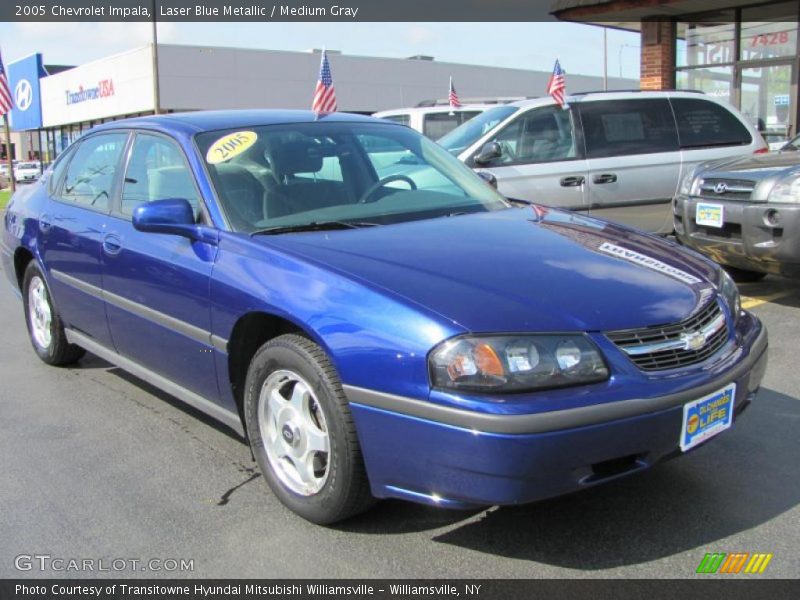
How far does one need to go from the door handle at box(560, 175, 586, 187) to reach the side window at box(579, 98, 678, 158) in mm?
277

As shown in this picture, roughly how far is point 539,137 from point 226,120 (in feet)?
15.2

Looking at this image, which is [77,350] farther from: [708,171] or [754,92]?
[754,92]

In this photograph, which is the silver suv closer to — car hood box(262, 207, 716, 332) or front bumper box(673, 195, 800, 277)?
front bumper box(673, 195, 800, 277)

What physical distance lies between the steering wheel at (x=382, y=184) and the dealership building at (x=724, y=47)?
9964mm

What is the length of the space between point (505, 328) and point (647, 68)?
12.8 meters

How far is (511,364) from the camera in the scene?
247 cm

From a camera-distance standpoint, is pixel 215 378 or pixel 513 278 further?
pixel 215 378

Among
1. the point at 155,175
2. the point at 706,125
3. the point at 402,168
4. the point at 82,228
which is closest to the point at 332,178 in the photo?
the point at 402,168

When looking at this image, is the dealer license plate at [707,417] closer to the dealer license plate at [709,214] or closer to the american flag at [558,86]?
the dealer license plate at [709,214]

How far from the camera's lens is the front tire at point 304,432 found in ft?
9.04

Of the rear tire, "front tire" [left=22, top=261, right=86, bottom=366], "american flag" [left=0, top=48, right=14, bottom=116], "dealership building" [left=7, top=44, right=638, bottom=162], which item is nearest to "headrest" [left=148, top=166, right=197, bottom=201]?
"front tire" [left=22, top=261, right=86, bottom=366]

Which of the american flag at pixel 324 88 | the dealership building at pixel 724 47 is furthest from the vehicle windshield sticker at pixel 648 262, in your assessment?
the dealership building at pixel 724 47
